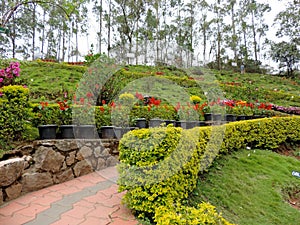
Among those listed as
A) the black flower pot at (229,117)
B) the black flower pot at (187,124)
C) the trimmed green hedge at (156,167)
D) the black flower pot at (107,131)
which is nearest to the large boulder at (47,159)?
the black flower pot at (107,131)

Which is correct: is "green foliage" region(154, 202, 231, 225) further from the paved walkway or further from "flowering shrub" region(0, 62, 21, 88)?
"flowering shrub" region(0, 62, 21, 88)

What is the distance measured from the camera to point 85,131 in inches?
144

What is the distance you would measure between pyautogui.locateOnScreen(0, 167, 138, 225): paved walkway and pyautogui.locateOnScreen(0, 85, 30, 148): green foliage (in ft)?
2.54

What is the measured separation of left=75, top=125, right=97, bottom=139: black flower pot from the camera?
356 centimetres

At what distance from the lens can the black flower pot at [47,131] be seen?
3264mm

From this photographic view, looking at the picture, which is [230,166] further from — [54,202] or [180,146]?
[54,202]

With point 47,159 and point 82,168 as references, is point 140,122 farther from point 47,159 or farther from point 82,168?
point 47,159

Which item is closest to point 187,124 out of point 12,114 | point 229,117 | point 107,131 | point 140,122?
point 140,122

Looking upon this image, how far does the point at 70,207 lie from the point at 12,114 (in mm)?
1424

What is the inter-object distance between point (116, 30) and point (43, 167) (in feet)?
60.7

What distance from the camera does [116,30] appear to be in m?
19.9

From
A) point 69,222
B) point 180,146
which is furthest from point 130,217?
point 180,146

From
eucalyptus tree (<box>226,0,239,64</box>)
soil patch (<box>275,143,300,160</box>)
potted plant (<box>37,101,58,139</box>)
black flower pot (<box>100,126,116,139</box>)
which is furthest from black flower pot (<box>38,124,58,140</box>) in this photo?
eucalyptus tree (<box>226,0,239,64</box>)

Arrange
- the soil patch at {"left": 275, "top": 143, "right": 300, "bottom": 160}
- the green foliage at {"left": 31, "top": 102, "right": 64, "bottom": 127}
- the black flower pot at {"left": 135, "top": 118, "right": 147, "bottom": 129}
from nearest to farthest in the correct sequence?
the green foliage at {"left": 31, "top": 102, "right": 64, "bottom": 127}, the black flower pot at {"left": 135, "top": 118, "right": 147, "bottom": 129}, the soil patch at {"left": 275, "top": 143, "right": 300, "bottom": 160}
